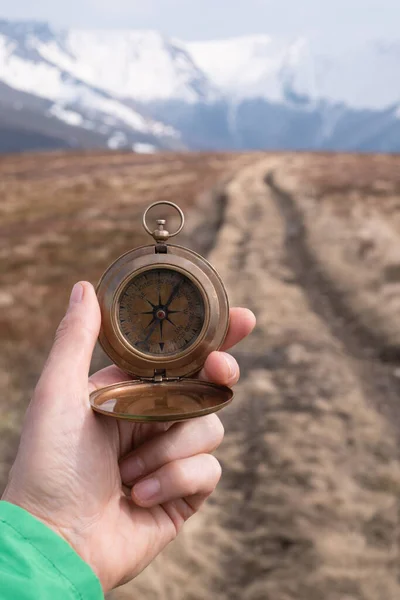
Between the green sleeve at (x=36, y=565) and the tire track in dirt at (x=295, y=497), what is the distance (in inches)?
158

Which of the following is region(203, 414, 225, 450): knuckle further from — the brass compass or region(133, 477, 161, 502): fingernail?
region(133, 477, 161, 502): fingernail

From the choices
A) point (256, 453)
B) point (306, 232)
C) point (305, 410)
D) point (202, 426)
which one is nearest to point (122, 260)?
point (202, 426)

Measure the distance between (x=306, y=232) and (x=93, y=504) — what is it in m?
24.7

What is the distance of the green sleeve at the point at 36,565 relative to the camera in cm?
279

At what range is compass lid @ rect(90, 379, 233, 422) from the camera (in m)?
3.51

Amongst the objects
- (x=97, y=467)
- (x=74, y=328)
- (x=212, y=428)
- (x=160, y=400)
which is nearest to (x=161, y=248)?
(x=74, y=328)

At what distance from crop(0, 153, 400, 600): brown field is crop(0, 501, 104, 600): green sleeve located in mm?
4023

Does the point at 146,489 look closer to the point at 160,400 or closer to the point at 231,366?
the point at 160,400

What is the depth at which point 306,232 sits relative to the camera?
2766 centimetres

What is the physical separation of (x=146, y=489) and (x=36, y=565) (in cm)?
108

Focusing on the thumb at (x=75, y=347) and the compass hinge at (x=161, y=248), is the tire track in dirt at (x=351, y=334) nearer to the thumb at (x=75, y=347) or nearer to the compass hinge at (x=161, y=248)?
the compass hinge at (x=161, y=248)

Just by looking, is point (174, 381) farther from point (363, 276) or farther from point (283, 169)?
point (283, 169)

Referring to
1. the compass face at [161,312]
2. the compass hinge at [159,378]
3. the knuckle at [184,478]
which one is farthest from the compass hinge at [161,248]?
the knuckle at [184,478]

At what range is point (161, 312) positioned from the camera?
425 centimetres
